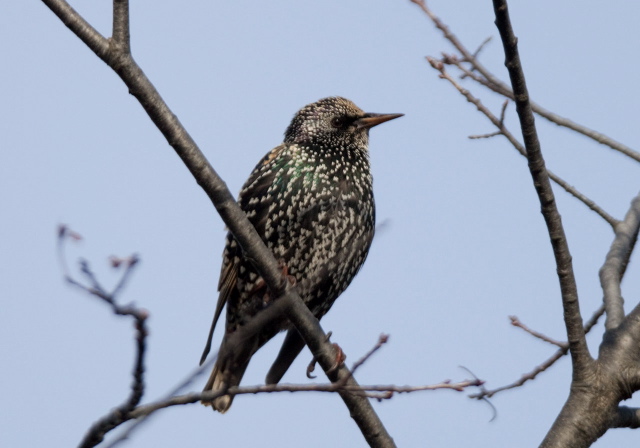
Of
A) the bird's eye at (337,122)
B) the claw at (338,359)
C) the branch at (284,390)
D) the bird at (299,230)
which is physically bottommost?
the branch at (284,390)

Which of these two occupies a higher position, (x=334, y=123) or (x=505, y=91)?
(x=334, y=123)

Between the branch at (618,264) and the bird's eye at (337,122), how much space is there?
1796 mm

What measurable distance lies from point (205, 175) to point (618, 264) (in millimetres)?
1771

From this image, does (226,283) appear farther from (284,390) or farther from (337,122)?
(284,390)

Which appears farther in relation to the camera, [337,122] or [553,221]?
[337,122]

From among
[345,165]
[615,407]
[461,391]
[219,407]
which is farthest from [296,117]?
[461,391]

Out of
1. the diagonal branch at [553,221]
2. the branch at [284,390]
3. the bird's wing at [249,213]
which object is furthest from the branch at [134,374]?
the bird's wing at [249,213]

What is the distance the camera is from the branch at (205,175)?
2.98 meters

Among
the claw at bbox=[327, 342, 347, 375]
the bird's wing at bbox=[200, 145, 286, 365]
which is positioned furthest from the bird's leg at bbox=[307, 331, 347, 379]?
the bird's wing at bbox=[200, 145, 286, 365]

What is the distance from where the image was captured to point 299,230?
4.60m

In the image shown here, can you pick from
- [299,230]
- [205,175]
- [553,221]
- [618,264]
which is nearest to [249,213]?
[299,230]

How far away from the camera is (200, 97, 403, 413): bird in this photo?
4625 millimetres

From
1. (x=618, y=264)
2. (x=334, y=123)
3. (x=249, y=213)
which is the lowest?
(x=618, y=264)

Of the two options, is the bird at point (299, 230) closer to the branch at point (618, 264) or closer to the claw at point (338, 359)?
the claw at point (338, 359)
